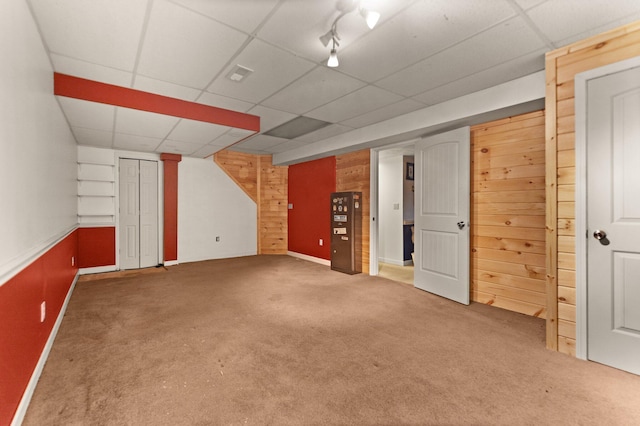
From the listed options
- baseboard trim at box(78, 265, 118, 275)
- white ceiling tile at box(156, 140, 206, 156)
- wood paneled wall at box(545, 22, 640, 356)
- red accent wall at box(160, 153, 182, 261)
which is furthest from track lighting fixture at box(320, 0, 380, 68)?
baseboard trim at box(78, 265, 118, 275)

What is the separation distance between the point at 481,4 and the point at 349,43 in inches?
34.7

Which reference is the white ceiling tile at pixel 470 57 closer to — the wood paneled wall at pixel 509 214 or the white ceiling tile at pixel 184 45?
the wood paneled wall at pixel 509 214

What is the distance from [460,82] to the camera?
115 inches

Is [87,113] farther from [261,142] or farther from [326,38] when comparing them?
[326,38]

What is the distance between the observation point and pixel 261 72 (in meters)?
2.71

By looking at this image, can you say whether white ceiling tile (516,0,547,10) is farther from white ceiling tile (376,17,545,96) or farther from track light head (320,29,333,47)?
track light head (320,29,333,47)

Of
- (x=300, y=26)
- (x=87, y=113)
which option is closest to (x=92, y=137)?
(x=87, y=113)

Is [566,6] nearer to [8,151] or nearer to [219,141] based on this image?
[8,151]

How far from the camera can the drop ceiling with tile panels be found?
6.15 feet

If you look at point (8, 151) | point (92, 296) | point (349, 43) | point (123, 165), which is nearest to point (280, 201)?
point (123, 165)

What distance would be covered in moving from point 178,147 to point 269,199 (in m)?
2.44

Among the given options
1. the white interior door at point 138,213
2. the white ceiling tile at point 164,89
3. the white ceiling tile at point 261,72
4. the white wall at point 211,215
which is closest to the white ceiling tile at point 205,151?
the white wall at point 211,215

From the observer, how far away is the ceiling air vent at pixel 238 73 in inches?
104

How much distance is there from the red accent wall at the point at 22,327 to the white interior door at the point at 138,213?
10.7ft
